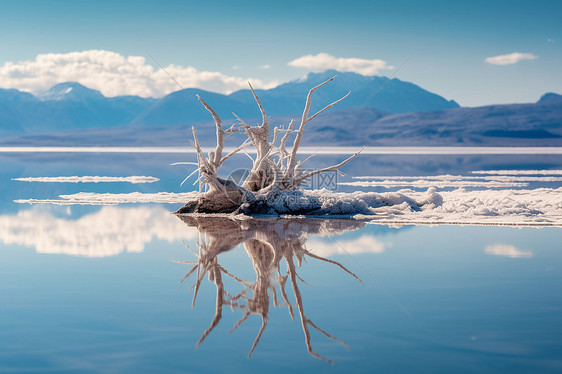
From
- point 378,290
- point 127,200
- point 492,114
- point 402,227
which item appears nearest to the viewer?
point 378,290

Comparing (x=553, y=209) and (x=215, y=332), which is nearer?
(x=215, y=332)

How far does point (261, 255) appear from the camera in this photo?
20.0 ft

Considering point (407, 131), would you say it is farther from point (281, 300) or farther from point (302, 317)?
point (302, 317)

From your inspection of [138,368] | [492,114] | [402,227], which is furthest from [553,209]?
[492,114]

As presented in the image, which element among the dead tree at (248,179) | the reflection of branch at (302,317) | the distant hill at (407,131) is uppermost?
the distant hill at (407,131)

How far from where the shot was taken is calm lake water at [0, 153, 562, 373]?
11.4 feet

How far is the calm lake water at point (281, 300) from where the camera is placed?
3.47 meters

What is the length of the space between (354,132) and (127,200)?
10235cm

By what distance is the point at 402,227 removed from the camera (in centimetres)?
816

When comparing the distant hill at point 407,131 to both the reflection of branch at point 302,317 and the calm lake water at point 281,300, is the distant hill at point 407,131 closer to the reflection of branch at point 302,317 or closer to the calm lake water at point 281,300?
the calm lake water at point 281,300

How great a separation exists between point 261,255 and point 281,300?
158 cm

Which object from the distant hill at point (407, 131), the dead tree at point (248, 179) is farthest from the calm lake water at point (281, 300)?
the distant hill at point (407, 131)

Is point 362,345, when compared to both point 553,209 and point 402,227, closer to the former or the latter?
point 402,227

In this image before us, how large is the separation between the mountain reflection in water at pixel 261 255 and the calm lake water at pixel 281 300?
2cm
